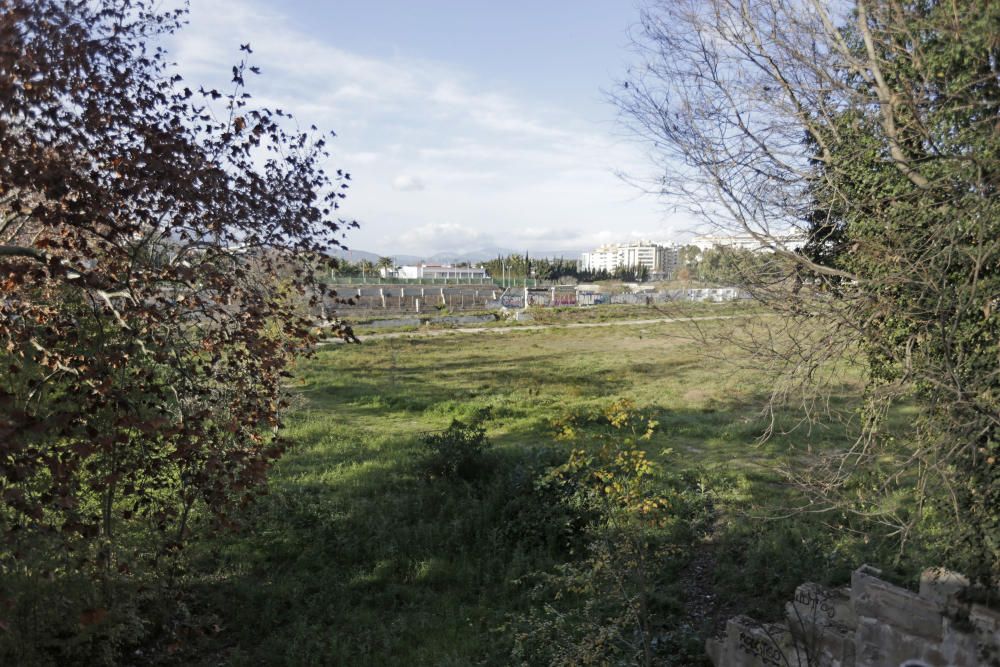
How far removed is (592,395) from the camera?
61.8 ft

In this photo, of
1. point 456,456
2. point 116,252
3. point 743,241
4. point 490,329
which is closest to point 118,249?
point 116,252

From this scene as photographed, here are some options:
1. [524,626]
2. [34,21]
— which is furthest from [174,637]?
[34,21]

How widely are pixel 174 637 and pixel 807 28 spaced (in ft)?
29.7

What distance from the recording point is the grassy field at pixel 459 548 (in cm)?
673

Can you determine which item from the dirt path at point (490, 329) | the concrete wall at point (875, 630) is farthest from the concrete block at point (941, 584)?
the dirt path at point (490, 329)

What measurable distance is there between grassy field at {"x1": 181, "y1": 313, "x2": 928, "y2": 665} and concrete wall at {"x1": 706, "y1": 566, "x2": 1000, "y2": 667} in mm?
955

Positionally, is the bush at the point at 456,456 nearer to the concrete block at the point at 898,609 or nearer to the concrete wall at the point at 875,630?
the concrete wall at the point at 875,630

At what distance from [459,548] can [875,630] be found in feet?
17.5

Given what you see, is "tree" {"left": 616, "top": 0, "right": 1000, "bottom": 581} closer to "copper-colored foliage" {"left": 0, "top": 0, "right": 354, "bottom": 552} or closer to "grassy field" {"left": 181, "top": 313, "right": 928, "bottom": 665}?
"grassy field" {"left": 181, "top": 313, "right": 928, "bottom": 665}

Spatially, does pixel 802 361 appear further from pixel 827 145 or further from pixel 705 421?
pixel 705 421

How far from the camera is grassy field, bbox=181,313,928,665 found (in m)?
6.73

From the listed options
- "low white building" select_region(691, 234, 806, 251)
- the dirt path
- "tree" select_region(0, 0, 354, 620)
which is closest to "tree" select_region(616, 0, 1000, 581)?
"low white building" select_region(691, 234, 806, 251)

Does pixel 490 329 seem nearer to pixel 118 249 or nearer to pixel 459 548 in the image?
pixel 459 548

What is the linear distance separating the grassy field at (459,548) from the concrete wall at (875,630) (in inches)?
37.6
